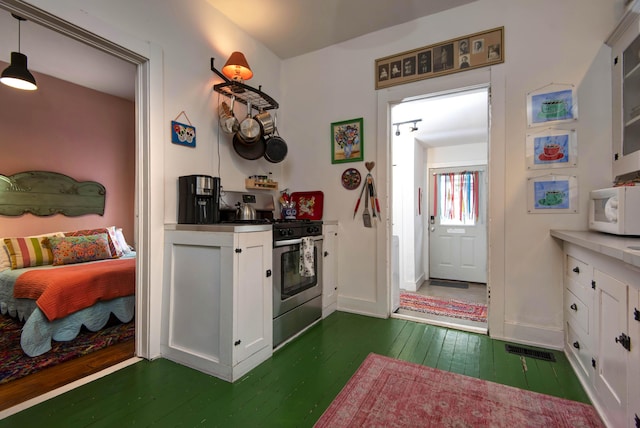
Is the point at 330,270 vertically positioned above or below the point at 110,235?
below

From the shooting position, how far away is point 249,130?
2674 mm

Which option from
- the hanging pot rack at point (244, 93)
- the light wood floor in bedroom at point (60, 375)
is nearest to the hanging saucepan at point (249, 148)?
the hanging pot rack at point (244, 93)

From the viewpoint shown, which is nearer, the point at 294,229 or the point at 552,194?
the point at 552,194

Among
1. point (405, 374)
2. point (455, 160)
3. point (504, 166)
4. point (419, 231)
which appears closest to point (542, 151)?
point (504, 166)

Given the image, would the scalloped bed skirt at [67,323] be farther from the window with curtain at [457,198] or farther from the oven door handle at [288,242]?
the window with curtain at [457,198]

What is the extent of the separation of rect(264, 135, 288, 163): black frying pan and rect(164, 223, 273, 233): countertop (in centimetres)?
121

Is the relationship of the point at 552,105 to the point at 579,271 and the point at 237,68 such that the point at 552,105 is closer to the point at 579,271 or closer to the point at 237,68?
the point at 579,271

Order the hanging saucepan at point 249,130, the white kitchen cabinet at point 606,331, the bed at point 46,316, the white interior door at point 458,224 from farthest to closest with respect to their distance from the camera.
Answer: the white interior door at point 458,224 → the hanging saucepan at point 249,130 → the bed at point 46,316 → the white kitchen cabinet at point 606,331

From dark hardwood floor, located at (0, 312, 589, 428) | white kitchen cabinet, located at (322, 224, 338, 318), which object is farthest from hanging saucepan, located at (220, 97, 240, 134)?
dark hardwood floor, located at (0, 312, 589, 428)

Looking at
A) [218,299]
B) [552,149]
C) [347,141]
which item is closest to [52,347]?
[218,299]

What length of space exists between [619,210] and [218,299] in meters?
2.41

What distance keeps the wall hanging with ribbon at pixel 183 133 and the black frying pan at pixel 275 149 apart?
32.4 inches

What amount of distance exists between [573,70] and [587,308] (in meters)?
1.76

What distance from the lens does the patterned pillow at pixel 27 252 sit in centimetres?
296
